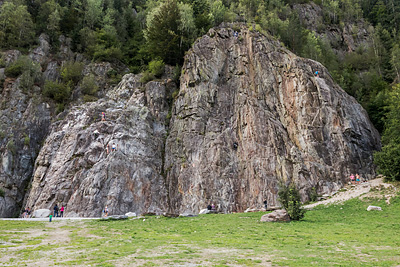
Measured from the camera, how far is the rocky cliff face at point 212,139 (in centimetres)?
3781

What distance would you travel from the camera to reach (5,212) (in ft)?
133

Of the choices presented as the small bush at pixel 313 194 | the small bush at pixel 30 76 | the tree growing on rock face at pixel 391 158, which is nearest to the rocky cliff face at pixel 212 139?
the small bush at pixel 313 194

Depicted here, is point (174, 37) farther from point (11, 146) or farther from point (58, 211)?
point (58, 211)

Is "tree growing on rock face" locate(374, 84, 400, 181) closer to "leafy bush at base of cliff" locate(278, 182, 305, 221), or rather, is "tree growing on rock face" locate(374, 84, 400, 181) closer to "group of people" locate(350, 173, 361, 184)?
"group of people" locate(350, 173, 361, 184)

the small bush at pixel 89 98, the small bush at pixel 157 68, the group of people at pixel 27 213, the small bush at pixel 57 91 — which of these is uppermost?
the small bush at pixel 157 68

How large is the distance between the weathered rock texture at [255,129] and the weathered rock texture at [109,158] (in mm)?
2941

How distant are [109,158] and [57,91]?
22.5m

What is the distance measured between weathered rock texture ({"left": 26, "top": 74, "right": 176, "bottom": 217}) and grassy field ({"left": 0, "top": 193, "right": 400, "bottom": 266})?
14.6m

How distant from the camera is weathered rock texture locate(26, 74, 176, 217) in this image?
3719cm

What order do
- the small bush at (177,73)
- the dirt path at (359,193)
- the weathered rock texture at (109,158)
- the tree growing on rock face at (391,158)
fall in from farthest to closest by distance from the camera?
the small bush at (177,73)
the weathered rock texture at (109,158)
the tree growing on rock face at (391,158)
the dirt path at (359,193)

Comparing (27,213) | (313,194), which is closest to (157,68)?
(27,213)

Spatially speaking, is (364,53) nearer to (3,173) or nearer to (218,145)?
(218,145)

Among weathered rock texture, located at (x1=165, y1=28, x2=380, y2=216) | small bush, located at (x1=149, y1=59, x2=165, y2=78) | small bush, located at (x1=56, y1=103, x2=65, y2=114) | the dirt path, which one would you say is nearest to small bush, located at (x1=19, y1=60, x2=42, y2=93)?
small bush, located at (x1=56, y1=103, x2=65, y2=114)

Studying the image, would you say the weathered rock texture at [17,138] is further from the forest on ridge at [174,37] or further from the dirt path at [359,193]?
the dirt path at [359,193]
